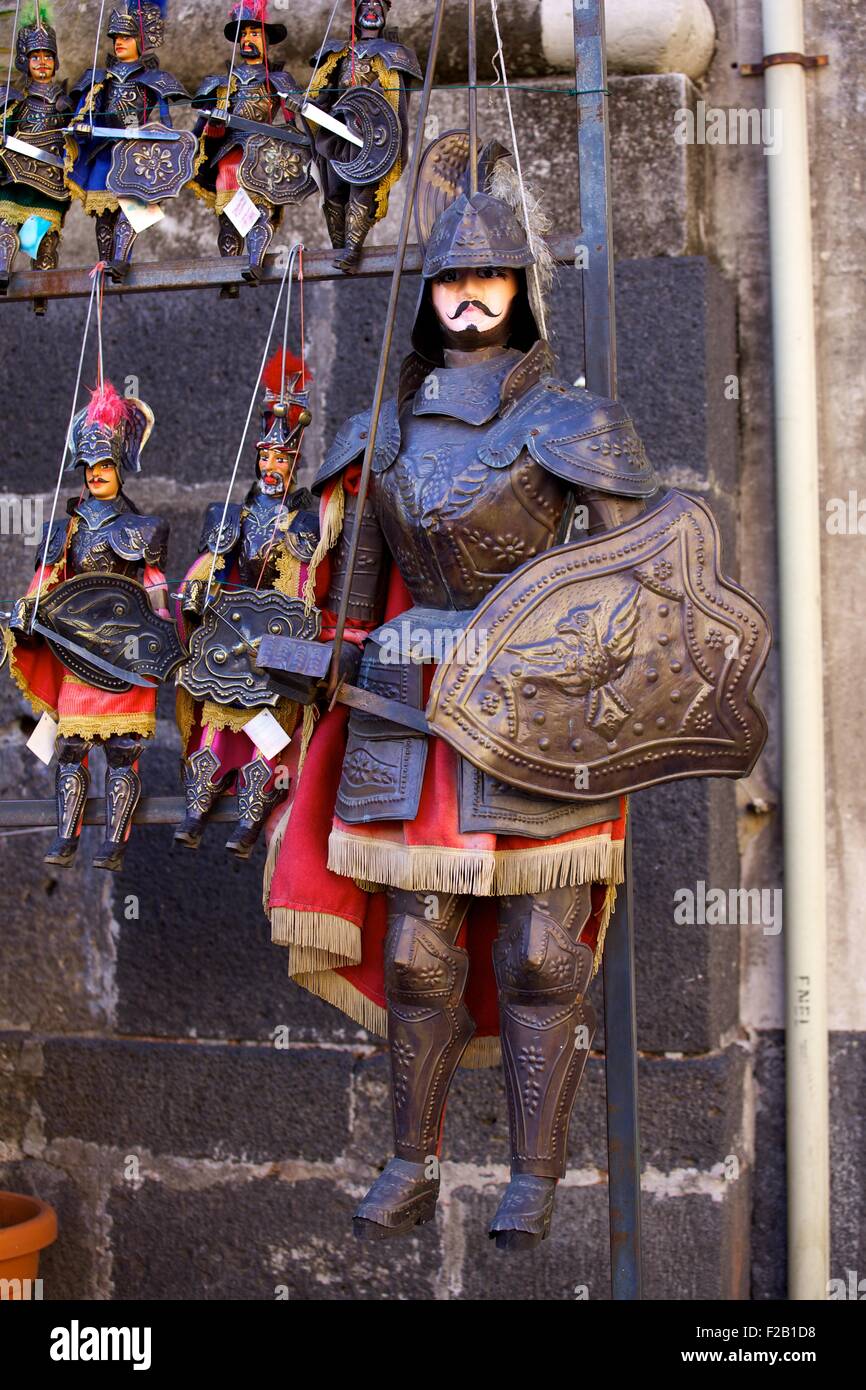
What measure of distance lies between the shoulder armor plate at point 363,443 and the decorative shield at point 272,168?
526 millimetres

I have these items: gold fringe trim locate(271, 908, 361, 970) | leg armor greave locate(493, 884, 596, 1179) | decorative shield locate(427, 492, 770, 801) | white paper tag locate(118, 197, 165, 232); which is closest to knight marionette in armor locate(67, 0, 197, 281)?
white paper tag locate(118, 197, 165, 232)

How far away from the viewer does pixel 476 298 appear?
11.1 feet

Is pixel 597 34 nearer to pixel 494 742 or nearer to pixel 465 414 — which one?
pixel 465 414

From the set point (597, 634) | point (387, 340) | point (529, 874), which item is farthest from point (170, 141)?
point (529, 874)

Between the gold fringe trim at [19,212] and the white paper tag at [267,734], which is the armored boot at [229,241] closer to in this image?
the gold fringe trim at [19,212]

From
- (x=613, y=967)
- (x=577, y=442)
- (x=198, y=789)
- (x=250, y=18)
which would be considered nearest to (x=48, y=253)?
(x=250, y=18)

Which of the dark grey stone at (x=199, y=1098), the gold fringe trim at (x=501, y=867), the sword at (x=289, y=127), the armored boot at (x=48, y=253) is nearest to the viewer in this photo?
the gold fringe trim at (x=501, y=867)

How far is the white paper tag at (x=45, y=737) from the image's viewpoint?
12.5 feet

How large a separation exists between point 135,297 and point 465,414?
159 cm

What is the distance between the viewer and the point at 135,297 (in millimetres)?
4602

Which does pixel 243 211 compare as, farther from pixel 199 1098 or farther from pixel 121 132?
pixel 199 1098

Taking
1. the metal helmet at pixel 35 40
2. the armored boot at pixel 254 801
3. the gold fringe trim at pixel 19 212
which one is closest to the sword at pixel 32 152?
the gold fringe trim at pixel 19 212

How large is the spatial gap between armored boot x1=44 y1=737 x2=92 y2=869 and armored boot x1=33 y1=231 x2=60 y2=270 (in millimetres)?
1054

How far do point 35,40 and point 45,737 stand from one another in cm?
151
